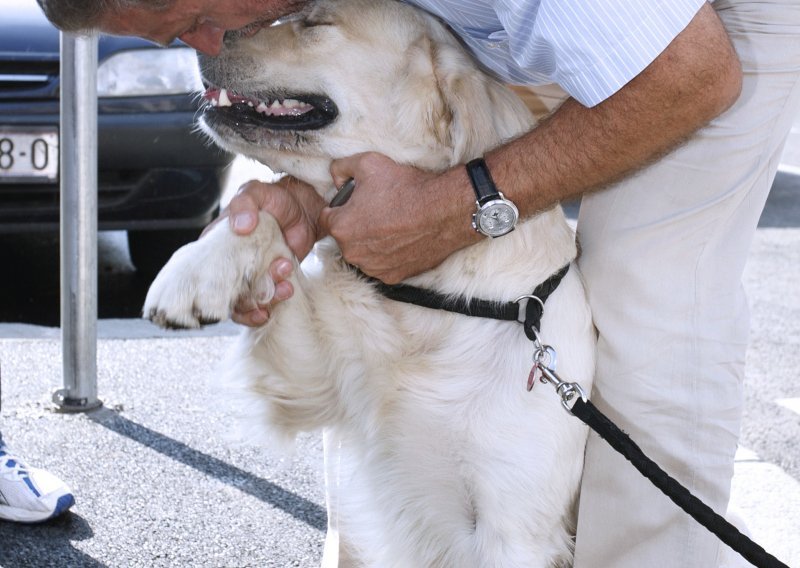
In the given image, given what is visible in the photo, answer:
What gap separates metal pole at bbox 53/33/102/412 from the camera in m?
3.71

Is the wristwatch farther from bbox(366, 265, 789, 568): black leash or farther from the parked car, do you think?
the parked car

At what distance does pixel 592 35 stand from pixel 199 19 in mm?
859

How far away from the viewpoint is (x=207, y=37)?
2314 mm

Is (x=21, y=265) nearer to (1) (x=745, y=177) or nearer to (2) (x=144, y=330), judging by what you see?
(2) (x=144, y=330)

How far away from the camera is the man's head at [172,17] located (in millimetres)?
2199

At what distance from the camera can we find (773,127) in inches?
89.8

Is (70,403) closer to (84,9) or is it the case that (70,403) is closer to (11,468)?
(11,468)

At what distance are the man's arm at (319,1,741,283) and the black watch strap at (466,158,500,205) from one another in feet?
0.06

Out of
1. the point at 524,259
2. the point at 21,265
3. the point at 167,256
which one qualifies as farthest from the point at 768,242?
the point at 524,259

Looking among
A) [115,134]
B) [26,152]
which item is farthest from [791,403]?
[26,152]

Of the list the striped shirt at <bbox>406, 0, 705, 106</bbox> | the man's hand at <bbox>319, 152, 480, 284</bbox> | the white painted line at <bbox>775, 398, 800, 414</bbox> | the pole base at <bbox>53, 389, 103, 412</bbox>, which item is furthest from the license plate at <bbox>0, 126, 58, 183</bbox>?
the white painted line at <bbox>775, 398, 800, 414</bbox>

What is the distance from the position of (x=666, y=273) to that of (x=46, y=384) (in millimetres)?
2785

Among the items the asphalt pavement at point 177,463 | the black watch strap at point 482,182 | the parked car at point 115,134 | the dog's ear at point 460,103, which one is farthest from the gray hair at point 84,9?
the parked car at point 115,134

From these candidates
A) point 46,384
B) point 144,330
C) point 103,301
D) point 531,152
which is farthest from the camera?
point 103,301
